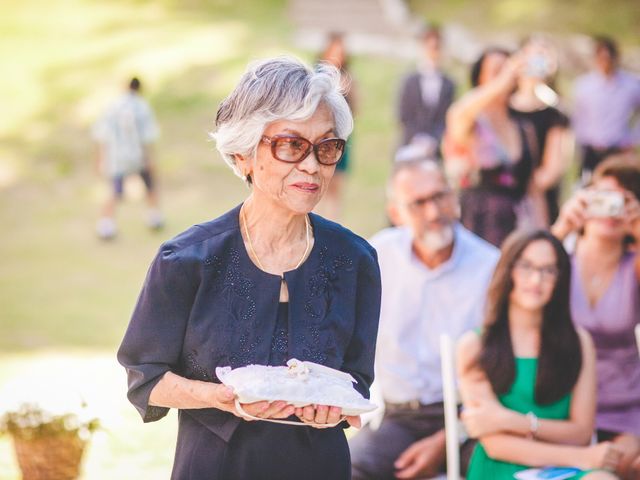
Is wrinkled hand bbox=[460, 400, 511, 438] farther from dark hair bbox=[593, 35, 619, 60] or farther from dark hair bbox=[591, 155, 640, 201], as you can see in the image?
dark hair bbox=[593, 35, 619, 60]

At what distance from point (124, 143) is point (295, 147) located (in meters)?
10.6

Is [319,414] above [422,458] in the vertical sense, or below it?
above

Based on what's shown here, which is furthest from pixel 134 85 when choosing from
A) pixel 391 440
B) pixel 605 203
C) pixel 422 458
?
pixel 422 458

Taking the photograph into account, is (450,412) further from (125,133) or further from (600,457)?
(125,133)

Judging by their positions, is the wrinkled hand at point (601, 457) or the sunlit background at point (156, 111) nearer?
the wrinkled hand at point (601, 457)

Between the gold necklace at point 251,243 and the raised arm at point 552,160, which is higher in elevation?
the raised arm at point 552,160

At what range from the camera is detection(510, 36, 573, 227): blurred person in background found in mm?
7332

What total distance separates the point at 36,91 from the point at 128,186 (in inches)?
219

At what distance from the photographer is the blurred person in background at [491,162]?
701 cm

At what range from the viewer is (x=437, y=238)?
519 cm

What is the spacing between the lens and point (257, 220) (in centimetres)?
283

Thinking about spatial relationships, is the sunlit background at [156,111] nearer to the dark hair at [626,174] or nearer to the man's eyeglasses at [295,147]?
the man's eyeglasses at [295,147]

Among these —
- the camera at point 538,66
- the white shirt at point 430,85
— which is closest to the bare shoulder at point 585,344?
the camera at point 538,66

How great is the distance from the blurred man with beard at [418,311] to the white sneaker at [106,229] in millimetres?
8391
